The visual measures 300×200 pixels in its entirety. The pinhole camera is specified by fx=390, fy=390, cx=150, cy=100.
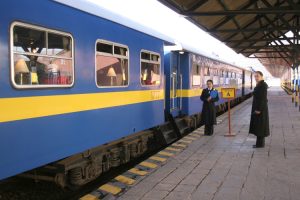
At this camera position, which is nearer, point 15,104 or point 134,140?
point 15,104

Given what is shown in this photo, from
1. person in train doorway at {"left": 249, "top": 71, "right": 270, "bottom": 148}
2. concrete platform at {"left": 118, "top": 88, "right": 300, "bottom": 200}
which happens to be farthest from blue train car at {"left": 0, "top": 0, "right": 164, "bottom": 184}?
person in train doorway at {"left": 249, "top": 71, "right": 270, "bottom": 148}

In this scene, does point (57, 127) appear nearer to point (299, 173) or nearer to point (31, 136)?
point (31, 136)

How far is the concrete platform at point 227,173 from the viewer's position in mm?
5668

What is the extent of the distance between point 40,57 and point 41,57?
0.07 ft

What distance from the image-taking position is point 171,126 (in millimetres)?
11758

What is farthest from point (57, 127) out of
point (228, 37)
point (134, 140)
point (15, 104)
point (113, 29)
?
point (228, 37)

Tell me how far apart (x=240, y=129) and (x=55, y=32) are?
8913mm

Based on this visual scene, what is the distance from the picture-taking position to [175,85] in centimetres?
1241

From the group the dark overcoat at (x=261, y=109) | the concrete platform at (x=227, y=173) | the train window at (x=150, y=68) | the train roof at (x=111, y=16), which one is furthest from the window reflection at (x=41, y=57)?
the dark overcoat at (x=261, y=109)

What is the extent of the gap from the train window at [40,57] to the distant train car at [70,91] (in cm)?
1

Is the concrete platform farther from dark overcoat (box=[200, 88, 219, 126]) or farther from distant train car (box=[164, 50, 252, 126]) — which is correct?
distant train car (box=[164, 50, 252, 126])

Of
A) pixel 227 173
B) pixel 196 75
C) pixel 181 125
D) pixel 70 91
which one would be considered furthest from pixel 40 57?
pixel 196 75

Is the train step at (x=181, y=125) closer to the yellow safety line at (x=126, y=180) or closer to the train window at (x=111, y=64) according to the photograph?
the train window at (x=111, y=64)

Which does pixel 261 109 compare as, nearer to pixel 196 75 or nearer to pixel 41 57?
pixel 196 75
